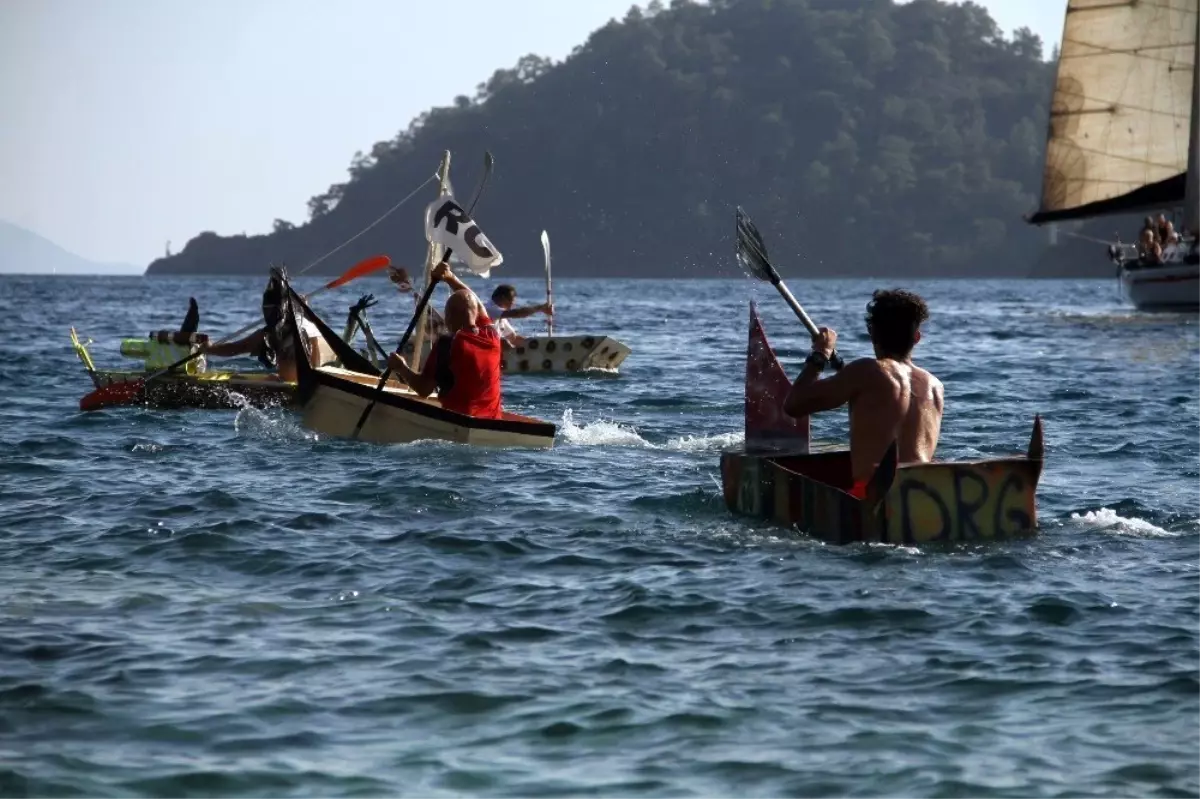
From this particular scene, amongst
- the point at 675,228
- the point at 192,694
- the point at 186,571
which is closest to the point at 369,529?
the point at 186,571

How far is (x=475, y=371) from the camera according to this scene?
1544 cm

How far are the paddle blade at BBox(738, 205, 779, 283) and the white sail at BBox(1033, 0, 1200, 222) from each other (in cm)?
3459

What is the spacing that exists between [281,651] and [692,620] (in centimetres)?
202

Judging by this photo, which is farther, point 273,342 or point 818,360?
point 273,342

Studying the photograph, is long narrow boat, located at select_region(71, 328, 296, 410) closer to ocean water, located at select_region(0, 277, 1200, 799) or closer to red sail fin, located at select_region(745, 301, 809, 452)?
ocean water, located at select_region(0, 277, 1200, 799)

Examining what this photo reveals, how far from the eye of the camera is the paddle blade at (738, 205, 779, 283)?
478 inches

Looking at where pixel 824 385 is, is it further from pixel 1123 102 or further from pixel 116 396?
pixel 1123 102

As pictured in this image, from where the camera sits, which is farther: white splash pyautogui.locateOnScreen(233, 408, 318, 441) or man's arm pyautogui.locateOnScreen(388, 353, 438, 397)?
white splash pyautogui.locateOnScreen(233, 408, 318, 441)

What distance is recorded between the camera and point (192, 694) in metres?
7.51

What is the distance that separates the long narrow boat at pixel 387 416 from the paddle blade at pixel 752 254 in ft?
12.2

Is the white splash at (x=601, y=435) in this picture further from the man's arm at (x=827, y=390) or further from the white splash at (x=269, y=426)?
the man's arm at (x=827, y=390)

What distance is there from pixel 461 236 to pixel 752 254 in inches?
295

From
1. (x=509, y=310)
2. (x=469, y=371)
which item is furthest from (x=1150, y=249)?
(x=469, y=371)

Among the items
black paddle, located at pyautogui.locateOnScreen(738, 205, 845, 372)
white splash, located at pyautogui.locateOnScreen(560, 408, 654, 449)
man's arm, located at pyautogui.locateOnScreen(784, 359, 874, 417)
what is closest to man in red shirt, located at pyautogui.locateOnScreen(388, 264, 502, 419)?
white splash, located at pyautogui.locateOnScreen(560, 408, 654, 449)
